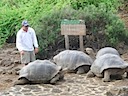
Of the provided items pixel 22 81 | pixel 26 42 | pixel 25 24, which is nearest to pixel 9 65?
pixel 26 42

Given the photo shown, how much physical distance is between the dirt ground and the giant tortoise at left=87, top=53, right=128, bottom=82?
0.38m

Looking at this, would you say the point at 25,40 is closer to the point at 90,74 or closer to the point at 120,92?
the point at 90,74

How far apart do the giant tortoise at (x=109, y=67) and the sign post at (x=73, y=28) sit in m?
2.13

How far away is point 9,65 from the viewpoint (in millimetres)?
10688

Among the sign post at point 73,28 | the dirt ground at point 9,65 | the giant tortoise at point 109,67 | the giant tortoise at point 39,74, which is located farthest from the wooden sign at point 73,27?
the giant tortoise at point 39,74

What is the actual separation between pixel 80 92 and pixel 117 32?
14.4 ft

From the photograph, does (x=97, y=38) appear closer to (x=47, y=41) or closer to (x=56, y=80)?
(x=47, y=41)

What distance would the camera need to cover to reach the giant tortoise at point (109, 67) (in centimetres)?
870

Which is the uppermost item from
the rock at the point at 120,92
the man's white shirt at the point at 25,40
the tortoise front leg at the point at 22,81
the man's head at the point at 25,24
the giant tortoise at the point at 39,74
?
the man's head at the point at 25,24

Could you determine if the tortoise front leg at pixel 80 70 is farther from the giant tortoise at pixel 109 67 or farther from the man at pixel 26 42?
the man at pixel 26 42

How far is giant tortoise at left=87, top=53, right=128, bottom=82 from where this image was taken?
870 centimetres

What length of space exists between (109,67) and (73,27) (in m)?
2.79

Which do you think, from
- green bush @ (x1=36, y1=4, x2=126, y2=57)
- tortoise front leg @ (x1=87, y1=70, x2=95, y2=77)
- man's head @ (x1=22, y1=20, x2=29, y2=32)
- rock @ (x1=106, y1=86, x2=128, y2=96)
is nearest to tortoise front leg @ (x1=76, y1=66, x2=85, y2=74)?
tortoise front leg @ (x1=87, y1=70, x2=95, y2=77)

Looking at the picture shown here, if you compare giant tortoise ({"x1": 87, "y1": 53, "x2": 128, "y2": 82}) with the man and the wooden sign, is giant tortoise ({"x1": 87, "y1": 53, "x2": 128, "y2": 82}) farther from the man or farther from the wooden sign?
the wooden sign
